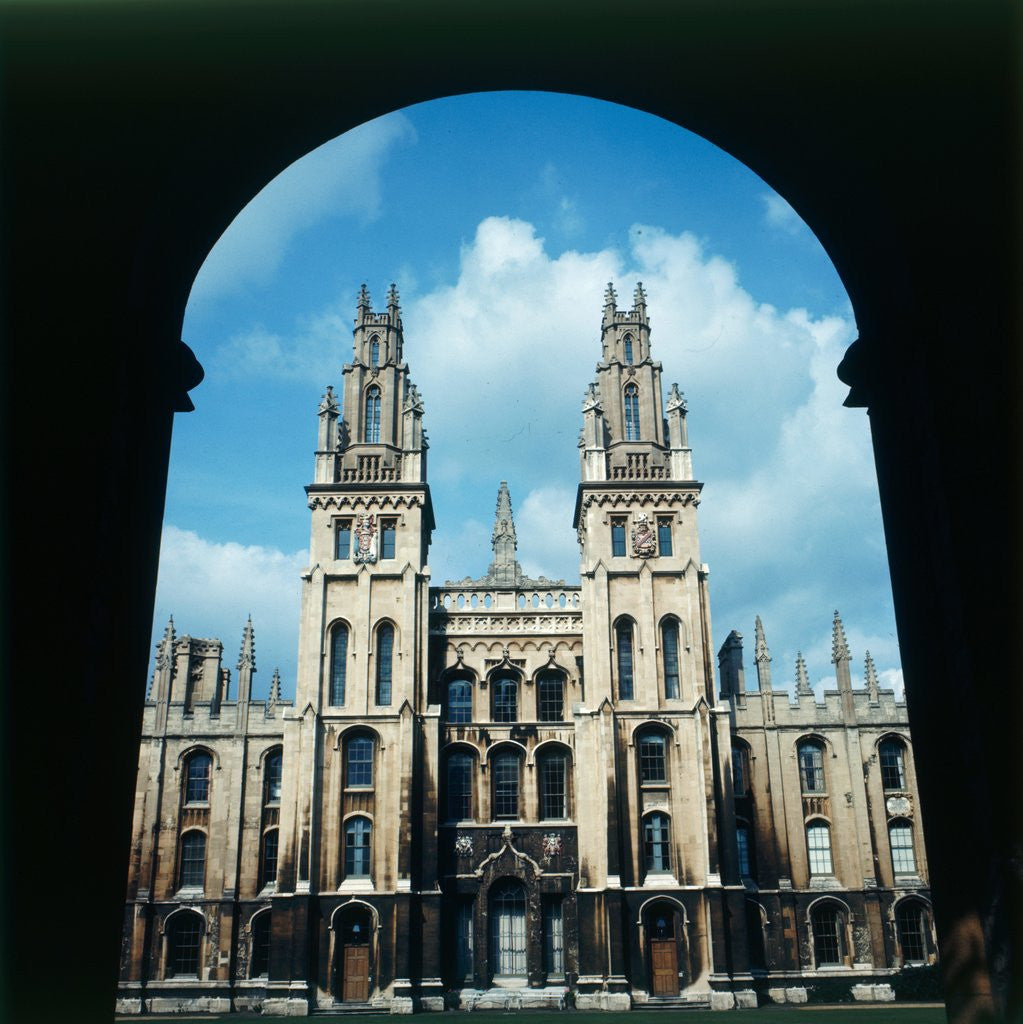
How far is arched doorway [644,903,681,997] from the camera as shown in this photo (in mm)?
37719

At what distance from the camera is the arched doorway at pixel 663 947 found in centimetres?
3772

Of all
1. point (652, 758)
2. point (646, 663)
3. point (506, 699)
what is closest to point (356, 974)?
point (506, 699)

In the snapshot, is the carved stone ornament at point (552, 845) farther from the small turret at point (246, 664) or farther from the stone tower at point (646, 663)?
the small turret at point (246, 664)

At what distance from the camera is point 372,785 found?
4016 centimetres

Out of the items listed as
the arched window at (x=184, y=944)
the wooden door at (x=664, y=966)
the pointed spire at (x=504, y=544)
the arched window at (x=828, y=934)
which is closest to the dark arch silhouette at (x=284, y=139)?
the wooden door at (x=664, y=966)

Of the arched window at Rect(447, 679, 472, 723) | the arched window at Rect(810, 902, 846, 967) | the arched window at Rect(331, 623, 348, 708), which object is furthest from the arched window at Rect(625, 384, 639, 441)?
the arched window at Rect(810, 902, 846, 967)

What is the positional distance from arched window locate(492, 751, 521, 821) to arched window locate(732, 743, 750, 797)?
982 cm

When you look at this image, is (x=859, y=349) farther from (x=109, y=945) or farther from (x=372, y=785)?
(x=372, y=785)

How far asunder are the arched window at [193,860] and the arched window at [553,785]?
14.7 metres

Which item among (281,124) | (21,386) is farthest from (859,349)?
(21,386)

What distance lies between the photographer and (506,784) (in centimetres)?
4128

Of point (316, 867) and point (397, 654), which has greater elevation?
point (397, 654)

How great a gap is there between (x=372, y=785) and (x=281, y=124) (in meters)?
34.6

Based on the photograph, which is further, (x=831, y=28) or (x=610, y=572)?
(x=610, y=572)
